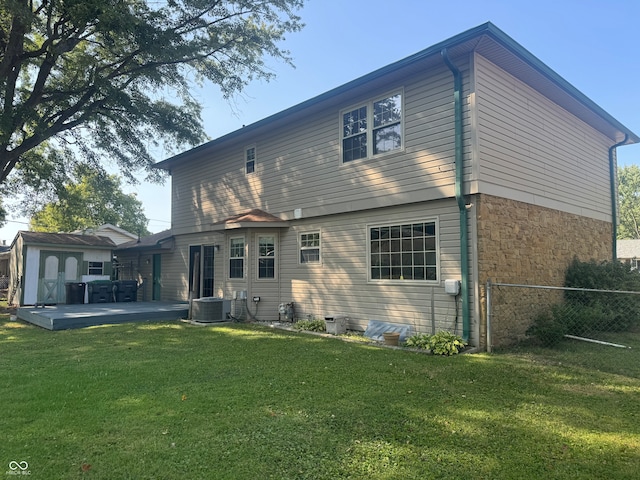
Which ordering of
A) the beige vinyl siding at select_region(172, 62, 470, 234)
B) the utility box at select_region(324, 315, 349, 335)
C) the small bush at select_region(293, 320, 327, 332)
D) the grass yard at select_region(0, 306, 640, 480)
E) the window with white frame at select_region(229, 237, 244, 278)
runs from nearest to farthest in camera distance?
the grass yard at select_region(0, 306, 640, 480), the beige vinyl siding at select_region(172, 62, 470, 234), the utility box at select_region(324, 315, 349, 335), the small bush at select_region(293, 320, 327, 332), the window with white frame at select_region(229, 237, 244, 278)

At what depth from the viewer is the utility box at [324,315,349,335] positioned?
337 inches

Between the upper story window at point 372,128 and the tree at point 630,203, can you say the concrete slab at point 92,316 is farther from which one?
the tree at point 630,203

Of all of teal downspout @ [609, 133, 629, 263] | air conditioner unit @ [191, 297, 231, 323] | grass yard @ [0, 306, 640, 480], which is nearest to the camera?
grass yard @ [0, 306, 640, 480]

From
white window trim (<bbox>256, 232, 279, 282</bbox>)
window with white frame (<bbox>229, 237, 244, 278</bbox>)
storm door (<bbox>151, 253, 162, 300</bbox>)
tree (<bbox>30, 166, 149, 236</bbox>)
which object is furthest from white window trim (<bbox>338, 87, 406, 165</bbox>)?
tree (<bbox>30, 166, 149, 236</bbox>)

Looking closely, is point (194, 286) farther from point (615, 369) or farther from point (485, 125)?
point (615, 369)

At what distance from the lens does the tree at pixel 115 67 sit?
1068 centimetres

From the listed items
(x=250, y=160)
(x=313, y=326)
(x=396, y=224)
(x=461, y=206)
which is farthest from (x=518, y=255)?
(x=250, y=160)

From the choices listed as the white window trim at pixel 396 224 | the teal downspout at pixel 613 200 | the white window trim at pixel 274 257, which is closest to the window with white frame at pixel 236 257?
the white window trim at pixel 274 257

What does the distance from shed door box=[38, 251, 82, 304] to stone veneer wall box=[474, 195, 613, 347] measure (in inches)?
560

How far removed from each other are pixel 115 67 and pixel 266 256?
26.8ft

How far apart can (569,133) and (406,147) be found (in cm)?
495

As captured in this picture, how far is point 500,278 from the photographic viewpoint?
7.22m

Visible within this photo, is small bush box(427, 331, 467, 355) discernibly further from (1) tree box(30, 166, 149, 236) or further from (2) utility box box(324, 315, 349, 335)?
(1) tree box(30, 166, 149, 236)

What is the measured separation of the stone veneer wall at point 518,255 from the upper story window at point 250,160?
6922 millimetres
